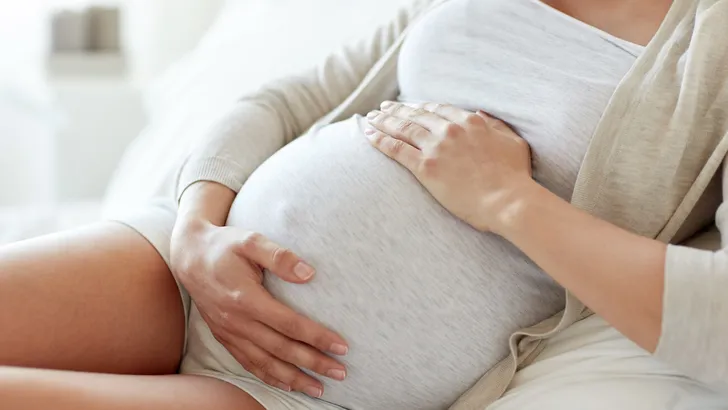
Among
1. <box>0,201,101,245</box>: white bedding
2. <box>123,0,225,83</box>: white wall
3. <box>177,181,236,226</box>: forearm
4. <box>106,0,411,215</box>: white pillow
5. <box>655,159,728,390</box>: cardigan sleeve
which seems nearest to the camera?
<box>655,159,728,390</box>: cardigan sleeve

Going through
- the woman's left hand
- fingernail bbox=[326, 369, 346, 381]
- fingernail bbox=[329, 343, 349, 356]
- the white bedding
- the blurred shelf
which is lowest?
the white bedding

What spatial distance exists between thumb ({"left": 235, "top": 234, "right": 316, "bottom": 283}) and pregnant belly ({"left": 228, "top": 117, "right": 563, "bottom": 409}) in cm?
1

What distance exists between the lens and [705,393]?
0.76 metres

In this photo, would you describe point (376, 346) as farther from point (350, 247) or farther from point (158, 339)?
point (158, 339)

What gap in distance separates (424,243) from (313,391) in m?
0.19

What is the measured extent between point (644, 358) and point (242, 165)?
21.4 inches

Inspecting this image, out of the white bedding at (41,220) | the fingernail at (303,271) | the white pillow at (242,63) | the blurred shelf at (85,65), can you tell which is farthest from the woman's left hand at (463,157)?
the blurred shelf at (85,65)

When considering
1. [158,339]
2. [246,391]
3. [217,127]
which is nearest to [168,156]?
[217,127]

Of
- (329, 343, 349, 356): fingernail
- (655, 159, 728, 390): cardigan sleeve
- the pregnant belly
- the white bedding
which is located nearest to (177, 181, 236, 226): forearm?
the pregnant belly

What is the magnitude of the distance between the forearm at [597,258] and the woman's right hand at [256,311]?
0.71 feet

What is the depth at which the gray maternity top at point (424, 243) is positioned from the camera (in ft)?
2.65

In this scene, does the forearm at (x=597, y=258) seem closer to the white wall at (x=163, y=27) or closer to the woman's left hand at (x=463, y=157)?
the woman's left hand at (x=463, y=157)

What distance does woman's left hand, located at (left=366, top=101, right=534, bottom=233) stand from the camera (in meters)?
0.79

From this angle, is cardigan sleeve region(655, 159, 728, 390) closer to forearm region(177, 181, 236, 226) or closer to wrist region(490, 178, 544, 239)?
wrist region(490, 178, 544, 239)
